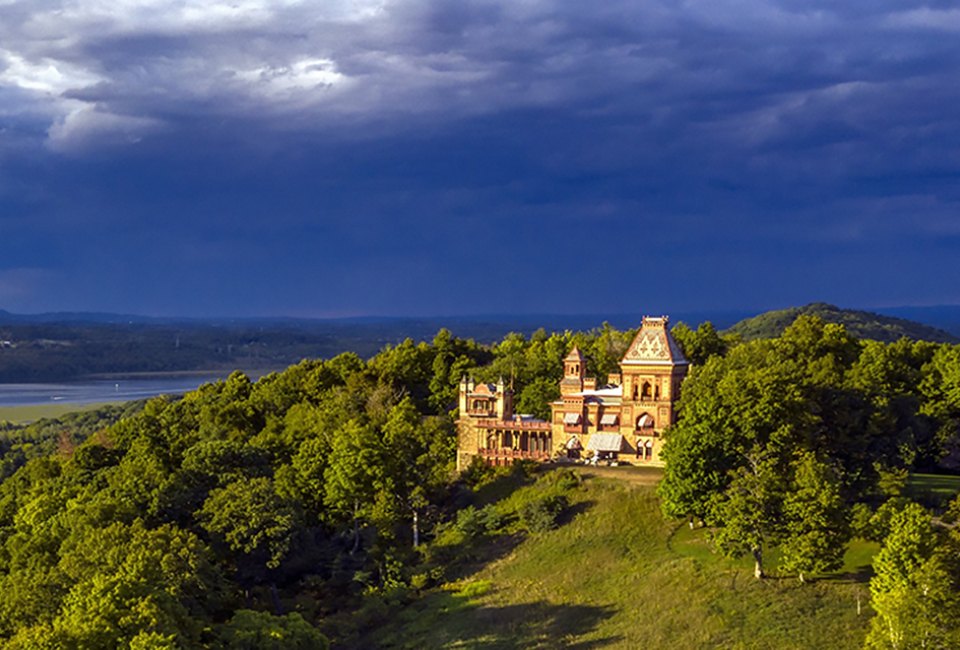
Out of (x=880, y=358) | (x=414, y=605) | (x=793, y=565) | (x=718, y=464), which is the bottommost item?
(x=414, y=605)

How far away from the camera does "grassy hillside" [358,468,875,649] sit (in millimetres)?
45438

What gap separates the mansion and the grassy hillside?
5.11 m

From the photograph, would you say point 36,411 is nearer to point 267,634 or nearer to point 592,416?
point 592,416

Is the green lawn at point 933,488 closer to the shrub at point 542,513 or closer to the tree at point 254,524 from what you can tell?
the shrub at point 542,513

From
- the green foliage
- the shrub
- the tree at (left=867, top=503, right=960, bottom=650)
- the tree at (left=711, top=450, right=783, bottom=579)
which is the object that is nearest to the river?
the shrub

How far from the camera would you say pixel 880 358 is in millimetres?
67500

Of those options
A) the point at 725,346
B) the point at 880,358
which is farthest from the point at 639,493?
the point at 725,346

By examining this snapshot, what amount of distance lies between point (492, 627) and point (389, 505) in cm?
1148

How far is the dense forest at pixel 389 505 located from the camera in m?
42.9

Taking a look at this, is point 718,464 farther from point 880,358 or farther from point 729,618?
point 880,358

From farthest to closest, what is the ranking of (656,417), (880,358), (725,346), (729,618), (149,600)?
(725,346), (880,358), (656,417), (729,618), (149,600)

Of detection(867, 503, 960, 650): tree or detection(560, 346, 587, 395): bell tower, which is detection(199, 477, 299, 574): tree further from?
detection(867, 503, 960, 650): tree

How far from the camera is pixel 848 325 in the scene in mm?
161125

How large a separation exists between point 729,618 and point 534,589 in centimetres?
1003
